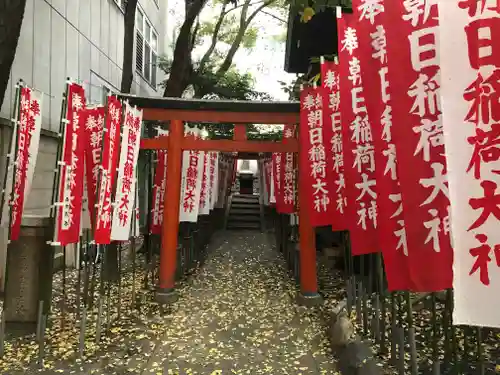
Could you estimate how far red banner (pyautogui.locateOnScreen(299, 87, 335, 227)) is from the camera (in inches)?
266

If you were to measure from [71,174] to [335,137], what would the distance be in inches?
141

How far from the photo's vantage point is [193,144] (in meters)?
8.77

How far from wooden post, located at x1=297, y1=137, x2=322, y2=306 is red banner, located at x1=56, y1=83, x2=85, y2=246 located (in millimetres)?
4386

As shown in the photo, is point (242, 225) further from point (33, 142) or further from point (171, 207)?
point (33, 142)

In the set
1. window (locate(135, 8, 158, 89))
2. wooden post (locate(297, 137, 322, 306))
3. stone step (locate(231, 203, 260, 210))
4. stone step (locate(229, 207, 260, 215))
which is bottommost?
wooden post (locate(297, 137, 322, 306))

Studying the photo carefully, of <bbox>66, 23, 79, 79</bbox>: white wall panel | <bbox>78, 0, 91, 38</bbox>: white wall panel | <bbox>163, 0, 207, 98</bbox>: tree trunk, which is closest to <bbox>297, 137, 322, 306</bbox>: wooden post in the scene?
<bbox>163, 0, 207, 98</bbox>: tree trunk

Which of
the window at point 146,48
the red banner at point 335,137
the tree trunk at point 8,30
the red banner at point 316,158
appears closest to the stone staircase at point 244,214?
the window at point 146,48

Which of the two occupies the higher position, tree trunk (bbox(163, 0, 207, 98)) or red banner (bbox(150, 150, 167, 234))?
tree trunk (bbox(163, 0, 207, 98))

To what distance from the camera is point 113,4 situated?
1398cm

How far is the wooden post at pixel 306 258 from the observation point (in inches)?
335

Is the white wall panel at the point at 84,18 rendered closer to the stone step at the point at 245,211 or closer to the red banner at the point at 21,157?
the red banner at the point at 21,157

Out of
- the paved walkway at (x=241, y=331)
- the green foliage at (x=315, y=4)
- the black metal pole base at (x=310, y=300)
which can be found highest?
the green foliage at (x=315, y=4)

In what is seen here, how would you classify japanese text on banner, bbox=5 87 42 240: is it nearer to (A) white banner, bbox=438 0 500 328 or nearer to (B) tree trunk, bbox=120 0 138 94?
(B) tree trunk, bbox=120 0 138 94

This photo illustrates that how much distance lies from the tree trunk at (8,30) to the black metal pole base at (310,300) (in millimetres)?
6217
